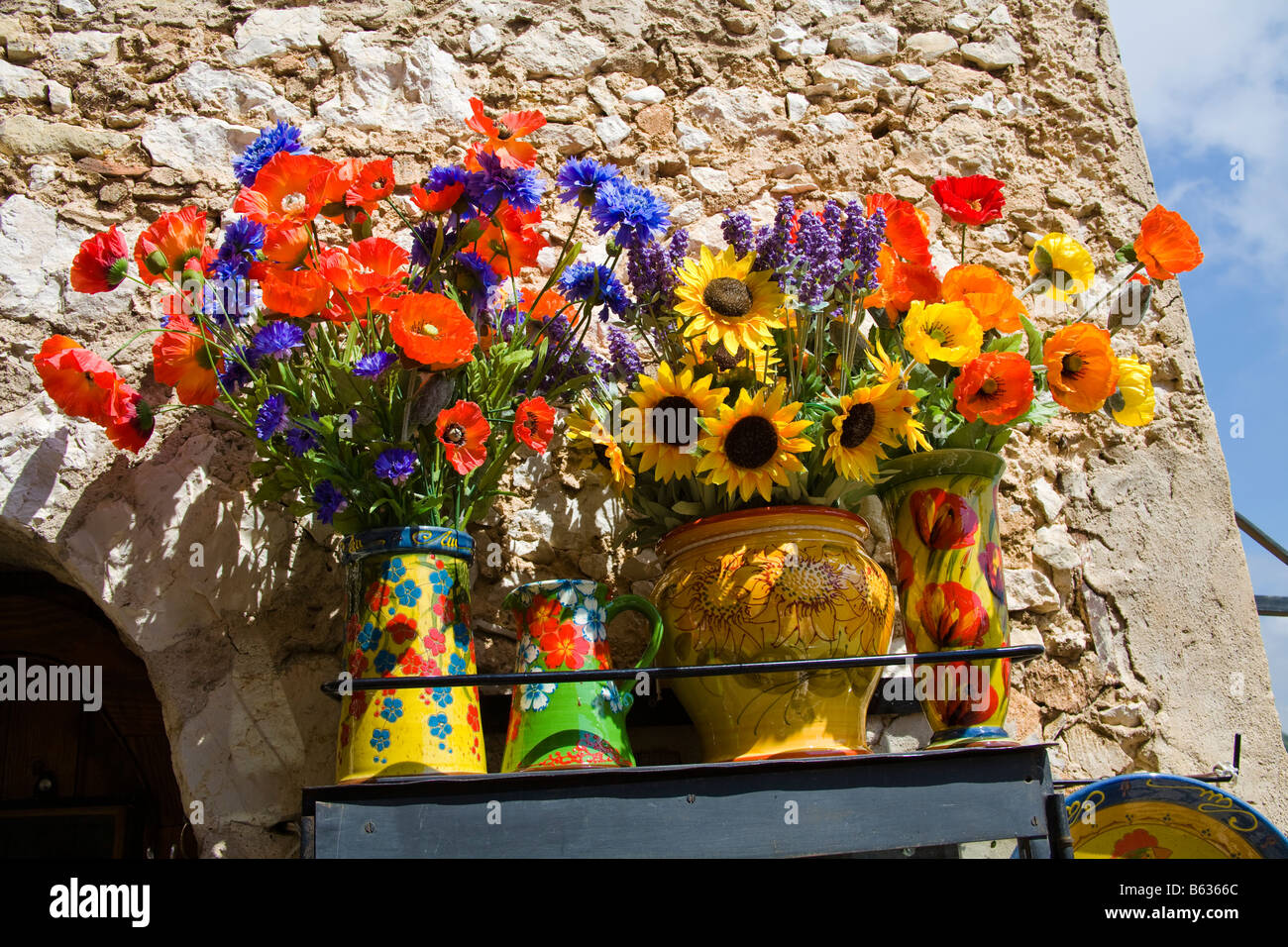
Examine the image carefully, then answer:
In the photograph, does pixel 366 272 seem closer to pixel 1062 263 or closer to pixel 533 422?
pixel 533 422

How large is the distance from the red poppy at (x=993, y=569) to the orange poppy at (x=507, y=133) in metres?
0.80

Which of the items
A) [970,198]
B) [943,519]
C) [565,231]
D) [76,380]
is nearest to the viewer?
[76,380]

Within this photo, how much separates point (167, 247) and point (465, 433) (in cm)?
49

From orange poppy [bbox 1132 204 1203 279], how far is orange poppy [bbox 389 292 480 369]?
965 mm

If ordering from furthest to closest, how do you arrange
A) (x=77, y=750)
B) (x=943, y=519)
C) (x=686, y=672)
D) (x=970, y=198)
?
1. (x=77, y=750)
2. (x=970, y=198)
3. (x=943, y=519)
4. (x=686, y=672)

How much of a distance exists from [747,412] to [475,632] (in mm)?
535

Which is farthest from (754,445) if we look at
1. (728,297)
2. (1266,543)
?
(1266,543)

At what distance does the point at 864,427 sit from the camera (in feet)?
4.42

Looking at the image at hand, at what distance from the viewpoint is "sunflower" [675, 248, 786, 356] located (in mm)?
1399

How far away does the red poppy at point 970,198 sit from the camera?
1.51 m

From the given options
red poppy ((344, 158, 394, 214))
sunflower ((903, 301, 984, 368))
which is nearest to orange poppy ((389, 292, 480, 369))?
red poppy ((344, 158, 394, 214))
